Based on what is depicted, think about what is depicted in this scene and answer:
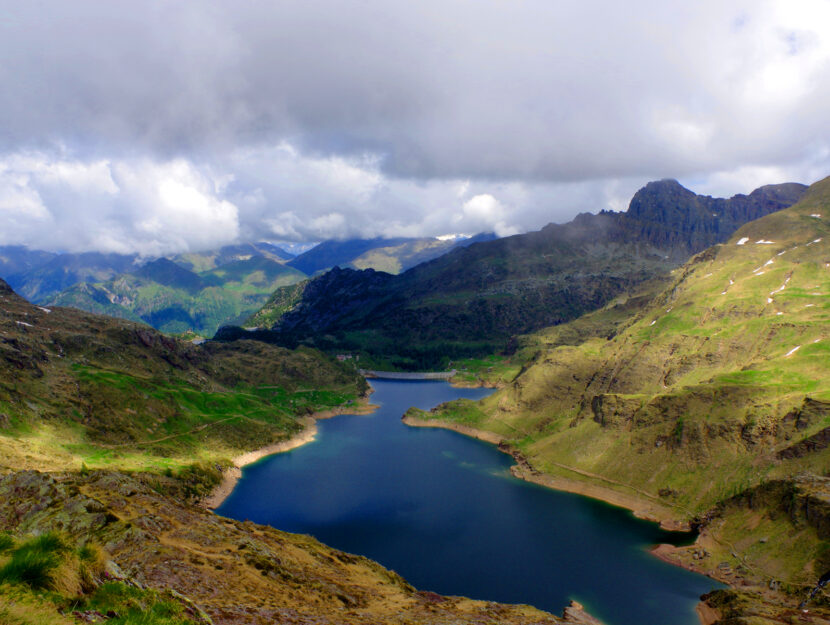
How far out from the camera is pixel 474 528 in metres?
113

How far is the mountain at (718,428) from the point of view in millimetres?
94688

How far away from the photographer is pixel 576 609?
8094 centimetres

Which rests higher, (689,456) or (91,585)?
(91,585)

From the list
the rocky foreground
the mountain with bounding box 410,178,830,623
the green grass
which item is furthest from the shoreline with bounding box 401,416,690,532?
the green grass

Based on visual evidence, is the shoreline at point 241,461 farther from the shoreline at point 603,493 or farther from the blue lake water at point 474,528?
the shoreline at point 603,493

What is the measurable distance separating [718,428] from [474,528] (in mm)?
66030

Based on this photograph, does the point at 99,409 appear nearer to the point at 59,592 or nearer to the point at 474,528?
the point at 474,528

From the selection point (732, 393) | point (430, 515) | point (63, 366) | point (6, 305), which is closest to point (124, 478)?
point (430, 515)

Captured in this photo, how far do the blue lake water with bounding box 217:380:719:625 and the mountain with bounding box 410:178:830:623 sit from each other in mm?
8852

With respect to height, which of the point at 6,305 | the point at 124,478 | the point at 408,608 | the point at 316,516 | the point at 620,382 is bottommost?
the point at 316,516

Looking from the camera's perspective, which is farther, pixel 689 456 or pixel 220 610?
pixel 689 456

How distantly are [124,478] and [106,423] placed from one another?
235 ft

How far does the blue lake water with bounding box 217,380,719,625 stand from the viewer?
290ft

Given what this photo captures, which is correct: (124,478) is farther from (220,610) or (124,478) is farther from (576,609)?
(576,609)
